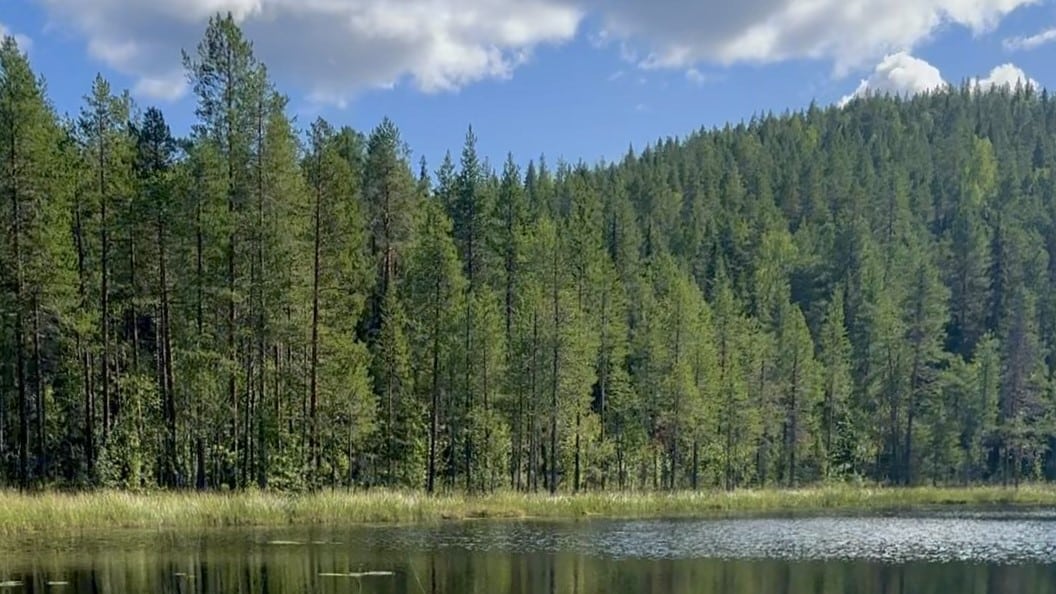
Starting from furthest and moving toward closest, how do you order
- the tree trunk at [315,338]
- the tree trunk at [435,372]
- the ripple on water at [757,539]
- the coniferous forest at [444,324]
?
the tree trunk at [435,372] < the tree trunk at [315,338] < the coniferous forest at [444,324] < the ripple on water at [757,539]

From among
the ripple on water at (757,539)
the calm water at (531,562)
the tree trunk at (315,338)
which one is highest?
the tree trunk at (315,338)

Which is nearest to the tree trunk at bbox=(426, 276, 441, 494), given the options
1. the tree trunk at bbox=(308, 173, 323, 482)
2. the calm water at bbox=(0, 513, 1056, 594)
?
the tree trunk at bbox=(308, 173, 323, 482)

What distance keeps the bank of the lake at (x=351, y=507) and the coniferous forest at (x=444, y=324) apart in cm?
535

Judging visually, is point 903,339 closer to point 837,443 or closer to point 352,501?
point 837,443

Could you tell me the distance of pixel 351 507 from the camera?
120 feet

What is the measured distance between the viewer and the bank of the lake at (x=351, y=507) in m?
29.0

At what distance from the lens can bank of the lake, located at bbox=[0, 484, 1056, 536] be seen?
95.0ft

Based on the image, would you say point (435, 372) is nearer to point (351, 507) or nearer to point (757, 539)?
point (351, 507)

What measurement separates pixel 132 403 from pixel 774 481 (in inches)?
2296

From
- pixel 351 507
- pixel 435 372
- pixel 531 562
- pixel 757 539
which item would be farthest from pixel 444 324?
pixel 531 562

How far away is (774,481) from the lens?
275ft

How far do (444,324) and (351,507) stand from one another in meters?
16.6

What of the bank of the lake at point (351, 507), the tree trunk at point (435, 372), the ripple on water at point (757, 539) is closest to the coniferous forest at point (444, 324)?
the tree trunk at point (435, 372)

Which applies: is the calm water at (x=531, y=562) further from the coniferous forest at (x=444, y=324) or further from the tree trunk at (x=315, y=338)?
the coniferous forest at (x=444, y=324)
